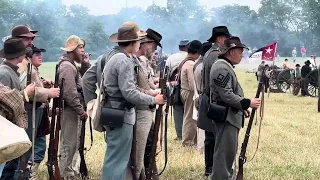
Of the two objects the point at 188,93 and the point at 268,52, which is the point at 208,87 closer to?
the point at 268,52

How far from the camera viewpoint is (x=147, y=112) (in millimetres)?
5309

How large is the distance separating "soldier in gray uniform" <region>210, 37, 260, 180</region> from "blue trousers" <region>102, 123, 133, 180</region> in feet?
3.00

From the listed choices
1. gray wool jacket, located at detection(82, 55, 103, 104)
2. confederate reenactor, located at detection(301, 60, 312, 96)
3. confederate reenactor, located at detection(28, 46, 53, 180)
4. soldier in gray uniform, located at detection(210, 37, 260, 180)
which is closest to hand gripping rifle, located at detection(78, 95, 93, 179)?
gray wool jacket, located at detection(82, 55, 103, 104)

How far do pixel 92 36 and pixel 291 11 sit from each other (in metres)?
21.5

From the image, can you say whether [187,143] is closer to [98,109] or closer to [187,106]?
[187,106]

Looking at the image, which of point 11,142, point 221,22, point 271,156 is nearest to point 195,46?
point 271,156

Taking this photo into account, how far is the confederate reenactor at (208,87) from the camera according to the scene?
5895mm

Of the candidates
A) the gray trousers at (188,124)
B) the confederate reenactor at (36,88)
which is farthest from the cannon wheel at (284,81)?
the confederate reenactor at (36,88)

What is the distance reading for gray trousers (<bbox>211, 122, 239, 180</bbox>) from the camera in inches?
204

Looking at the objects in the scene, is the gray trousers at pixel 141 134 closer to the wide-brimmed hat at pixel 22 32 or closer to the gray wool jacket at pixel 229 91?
the gray wool jacket at pixel 229 91

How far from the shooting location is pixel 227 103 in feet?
16.7

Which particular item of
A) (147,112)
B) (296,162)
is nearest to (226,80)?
(147,112)

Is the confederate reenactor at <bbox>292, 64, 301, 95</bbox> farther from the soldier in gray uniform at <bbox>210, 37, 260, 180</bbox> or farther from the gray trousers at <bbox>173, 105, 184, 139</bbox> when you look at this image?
the soldier in gray uniform at <bbox>210, 37, 260, 180</bbox>

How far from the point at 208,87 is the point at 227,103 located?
2.54ft
